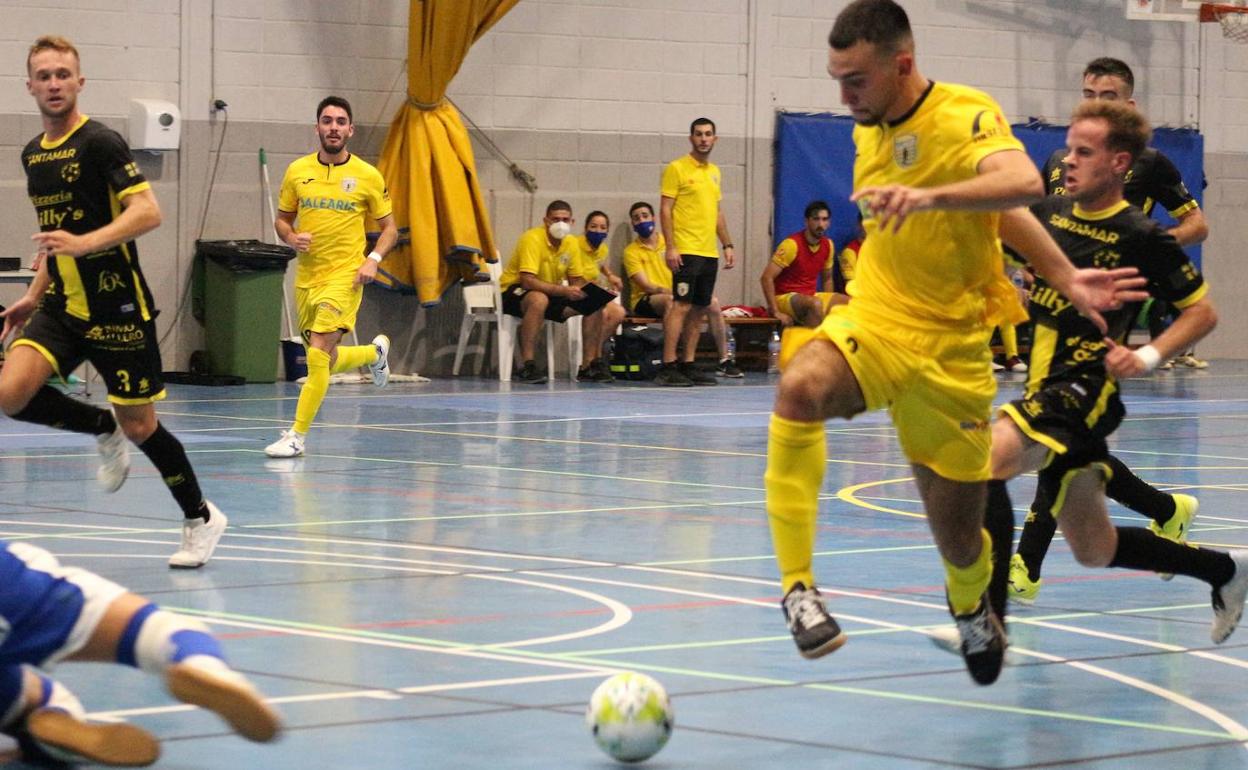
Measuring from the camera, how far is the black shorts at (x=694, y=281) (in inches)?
758

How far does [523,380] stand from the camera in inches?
760

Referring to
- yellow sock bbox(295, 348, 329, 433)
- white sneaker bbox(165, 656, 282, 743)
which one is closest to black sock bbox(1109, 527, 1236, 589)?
white sneaker bbox(165, 656, 282, 743)

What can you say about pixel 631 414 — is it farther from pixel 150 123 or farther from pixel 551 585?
pixel 551 585

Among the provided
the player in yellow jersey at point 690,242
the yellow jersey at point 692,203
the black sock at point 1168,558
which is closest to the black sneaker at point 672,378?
the player in yellow jersey at point 690,242

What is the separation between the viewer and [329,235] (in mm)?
11992

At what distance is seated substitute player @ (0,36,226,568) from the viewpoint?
7.27m

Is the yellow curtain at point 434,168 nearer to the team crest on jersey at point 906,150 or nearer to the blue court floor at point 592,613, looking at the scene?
the blue court floor at point 592,613

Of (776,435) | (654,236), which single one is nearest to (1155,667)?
(776,435)

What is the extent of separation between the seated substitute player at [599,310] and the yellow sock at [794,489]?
14270 millimetres

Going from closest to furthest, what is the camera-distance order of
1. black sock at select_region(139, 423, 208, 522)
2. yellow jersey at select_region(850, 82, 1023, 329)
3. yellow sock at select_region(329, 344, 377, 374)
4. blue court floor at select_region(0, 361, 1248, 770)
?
blue court floor at select_region(0, 361, 1248, 770) < yellow jersey at select_region(850, 82, 1023, 329) < black sock at select_region(139, 423, 208, 522) < yellow sock at select_region(329, 344, 377, 374)

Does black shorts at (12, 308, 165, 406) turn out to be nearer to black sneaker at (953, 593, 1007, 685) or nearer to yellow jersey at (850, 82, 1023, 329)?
yellow jersey at (850, 82, 1023, 329)

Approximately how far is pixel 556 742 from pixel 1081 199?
8.41ft

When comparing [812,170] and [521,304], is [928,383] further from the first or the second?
[812,170]

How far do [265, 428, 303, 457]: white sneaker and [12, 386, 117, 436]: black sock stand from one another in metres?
3.60
